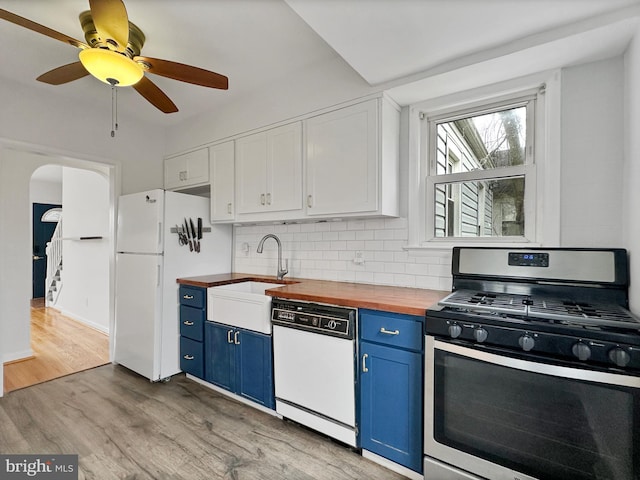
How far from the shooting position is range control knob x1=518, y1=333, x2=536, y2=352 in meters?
1.27

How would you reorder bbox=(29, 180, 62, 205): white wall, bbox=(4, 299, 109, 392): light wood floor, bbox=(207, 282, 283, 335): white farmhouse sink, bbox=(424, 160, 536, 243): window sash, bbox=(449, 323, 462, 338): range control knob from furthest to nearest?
1. bbox=(29, 180, 62, 205): white wall
2. bbox=(4, 299, 109, 392): light wood floor
3. bbox=(207, 282, 283, 335): white farmhouse sink
4. bbox=(424, 160, 536, 243): window sash
5. bbox=(449, 323, 462, 338): range control knob

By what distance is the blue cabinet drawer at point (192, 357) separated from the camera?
2.73 m

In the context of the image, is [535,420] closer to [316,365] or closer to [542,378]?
[542,378]

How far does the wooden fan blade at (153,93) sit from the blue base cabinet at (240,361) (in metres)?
1.73

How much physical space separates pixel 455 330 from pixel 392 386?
0.52m

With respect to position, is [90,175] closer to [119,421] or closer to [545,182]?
[119,421]

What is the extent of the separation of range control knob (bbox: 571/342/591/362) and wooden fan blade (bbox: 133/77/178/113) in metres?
2.63

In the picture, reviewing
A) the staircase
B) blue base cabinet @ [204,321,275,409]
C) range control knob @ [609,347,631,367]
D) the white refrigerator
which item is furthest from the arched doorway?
range control knob @ [609,347,631,367]

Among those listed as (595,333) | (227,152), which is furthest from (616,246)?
(227,152)

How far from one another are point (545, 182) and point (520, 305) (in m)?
0.85

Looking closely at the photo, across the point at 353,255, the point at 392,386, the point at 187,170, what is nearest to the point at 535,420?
the point at 392,386

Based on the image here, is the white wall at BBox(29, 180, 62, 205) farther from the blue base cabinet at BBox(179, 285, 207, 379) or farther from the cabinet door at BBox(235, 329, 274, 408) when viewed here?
the cabinet door at BBox(235, 329, 274, 408)

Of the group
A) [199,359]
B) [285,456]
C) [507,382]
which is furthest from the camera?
[199,359]

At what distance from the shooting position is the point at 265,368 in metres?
2.25
